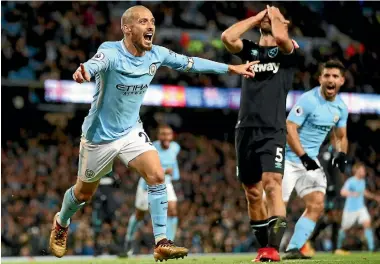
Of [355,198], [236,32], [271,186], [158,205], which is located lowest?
[355,198]

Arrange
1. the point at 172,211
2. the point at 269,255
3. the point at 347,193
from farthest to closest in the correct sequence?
the point at 347,193
the point at 172,211
the point at 269,255

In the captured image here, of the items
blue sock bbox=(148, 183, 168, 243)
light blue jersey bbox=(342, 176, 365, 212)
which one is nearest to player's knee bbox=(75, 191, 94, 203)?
blue sock bbox=(148, 183, 168, 243)

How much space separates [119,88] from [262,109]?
5.69 ft

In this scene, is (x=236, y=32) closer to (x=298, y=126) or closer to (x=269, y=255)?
(x=298, y=126)

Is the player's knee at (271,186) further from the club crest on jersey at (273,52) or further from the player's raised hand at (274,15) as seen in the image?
the player's raised hand at (274,15)

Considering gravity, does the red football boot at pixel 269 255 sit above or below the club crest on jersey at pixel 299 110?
below

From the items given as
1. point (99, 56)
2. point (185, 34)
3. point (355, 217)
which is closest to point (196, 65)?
point (99, 56)

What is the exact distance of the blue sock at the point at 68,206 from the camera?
7.86 metres

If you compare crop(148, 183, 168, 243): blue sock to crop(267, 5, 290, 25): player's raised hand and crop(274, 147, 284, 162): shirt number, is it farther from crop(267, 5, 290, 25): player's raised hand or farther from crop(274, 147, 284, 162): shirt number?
crop(267, 5, 290, 25): player's raised hand

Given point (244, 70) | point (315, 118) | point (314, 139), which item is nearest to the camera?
point (244, 70)

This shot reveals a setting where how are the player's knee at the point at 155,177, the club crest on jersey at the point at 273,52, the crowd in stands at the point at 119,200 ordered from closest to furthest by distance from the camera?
the player's knee at the point at 155,177 < the club crest on jersey at the point at 273,52 < the crowd in stands at the point at 119,200

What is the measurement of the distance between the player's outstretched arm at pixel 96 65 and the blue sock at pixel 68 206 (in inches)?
60.0

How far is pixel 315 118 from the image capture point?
380 inches

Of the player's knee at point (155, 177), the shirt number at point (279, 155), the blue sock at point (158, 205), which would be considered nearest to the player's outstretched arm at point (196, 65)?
the shirt number at point (279, 155)
